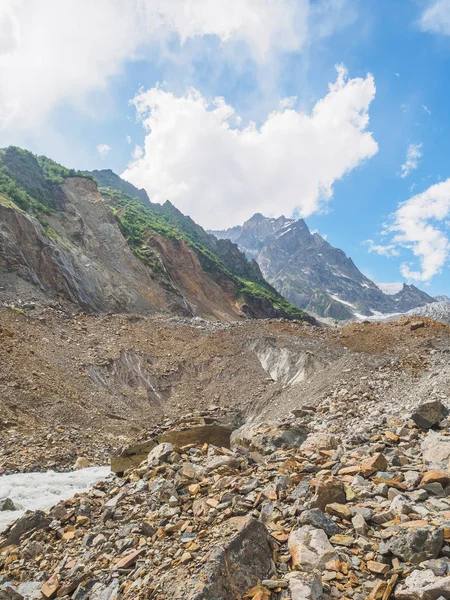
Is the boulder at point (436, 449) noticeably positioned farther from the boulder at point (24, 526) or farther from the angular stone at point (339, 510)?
the boulder at point (24, 526)

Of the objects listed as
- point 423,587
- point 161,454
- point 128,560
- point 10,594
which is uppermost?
point 161,454

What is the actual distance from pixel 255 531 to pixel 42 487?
9304mm

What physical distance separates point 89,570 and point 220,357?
807 inches

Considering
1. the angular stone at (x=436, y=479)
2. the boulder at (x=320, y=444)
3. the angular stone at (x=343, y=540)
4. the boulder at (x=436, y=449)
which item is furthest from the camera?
the boulder at (x=320, y=444)

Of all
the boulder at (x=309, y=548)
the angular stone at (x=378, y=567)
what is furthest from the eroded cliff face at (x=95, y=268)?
the angular stone at (x=378, y=567)

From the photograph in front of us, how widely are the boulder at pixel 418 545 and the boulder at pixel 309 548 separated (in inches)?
28.4

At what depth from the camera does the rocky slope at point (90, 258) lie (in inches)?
1252

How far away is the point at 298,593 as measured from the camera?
13.3ft

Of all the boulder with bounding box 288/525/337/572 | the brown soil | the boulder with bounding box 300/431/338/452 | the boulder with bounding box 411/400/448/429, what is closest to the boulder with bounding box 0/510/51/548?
the boulder with bounding box 288/525/337/572

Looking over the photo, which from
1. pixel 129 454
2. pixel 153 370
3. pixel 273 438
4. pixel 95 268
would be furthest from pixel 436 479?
pixel 95 268

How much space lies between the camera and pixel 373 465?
21.6 ft

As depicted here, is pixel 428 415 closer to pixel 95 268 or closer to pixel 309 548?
pixel 309 548

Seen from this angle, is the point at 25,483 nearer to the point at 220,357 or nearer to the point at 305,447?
the point at 305,447

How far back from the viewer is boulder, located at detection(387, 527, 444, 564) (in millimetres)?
4359
